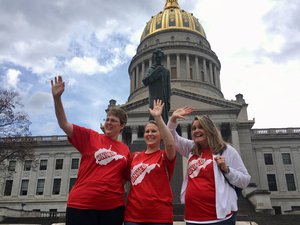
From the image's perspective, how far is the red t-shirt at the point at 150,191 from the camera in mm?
3676

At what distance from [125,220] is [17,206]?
163 feet

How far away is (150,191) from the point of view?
12.4 feet

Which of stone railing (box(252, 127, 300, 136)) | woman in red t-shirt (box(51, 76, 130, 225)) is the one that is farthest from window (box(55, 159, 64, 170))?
woman in red t-shirt (box(51, 76, 130, 225))

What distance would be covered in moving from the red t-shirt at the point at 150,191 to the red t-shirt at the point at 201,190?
263 mm

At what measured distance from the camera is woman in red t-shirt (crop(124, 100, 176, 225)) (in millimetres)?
3678

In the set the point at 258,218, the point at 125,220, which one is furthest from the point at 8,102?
the point at 125,220

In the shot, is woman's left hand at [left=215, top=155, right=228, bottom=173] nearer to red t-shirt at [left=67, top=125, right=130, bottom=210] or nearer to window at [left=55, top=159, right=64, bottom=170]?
red t-shirt at [left=67, top=125, right=130, bottom=210]

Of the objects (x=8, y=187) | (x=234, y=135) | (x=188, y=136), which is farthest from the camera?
(x=8, y=187)

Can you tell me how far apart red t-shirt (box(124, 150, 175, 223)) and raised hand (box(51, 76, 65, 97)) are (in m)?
1.36

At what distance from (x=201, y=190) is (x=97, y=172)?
1343 mm

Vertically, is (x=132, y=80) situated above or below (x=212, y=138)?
above

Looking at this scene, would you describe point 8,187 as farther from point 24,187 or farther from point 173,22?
point 173,22

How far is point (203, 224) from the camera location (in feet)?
11.7

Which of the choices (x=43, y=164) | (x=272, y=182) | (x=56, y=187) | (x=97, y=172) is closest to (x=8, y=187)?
(x=43, y=164)
